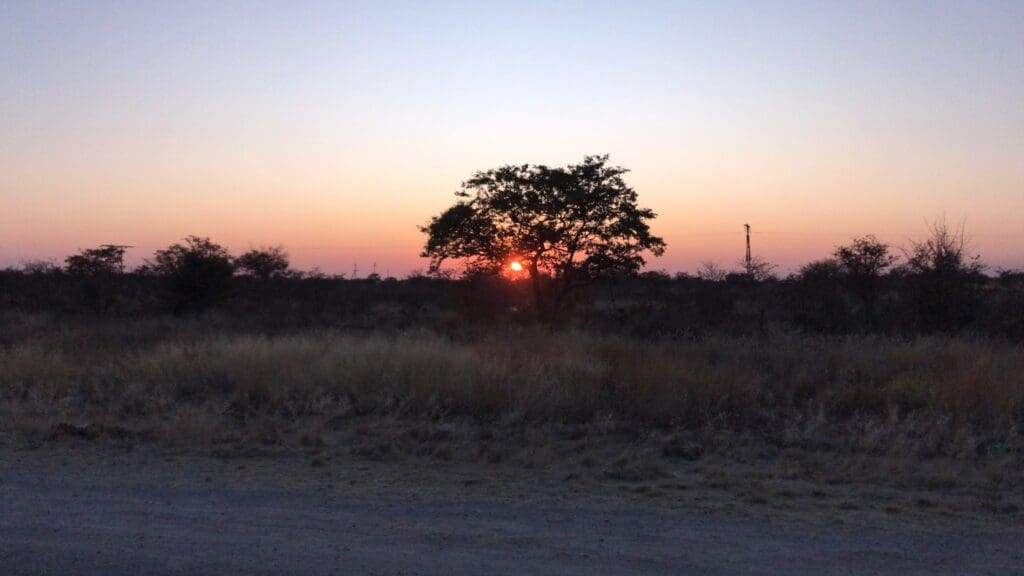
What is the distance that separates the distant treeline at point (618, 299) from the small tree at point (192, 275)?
0.14ft

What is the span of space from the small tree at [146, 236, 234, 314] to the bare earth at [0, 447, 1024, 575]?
99.7ft

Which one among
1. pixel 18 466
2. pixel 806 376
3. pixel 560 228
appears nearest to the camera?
pixel 18 466

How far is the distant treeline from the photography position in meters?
26.8

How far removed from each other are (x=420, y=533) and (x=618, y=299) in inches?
1524

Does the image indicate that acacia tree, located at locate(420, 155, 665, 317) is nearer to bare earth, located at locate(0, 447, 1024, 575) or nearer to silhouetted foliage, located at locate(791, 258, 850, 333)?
silhouetted foliage, located at locate(791, 258, 850, 333)

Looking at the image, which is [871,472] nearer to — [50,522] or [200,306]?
[50,522]

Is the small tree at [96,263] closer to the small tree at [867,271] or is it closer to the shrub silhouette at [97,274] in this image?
the shrub silhouette at [97,274]

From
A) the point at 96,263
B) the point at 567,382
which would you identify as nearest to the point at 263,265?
the point at 96,263

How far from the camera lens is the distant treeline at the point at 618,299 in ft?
87.9

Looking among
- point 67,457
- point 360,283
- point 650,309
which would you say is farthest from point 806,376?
point 360,283

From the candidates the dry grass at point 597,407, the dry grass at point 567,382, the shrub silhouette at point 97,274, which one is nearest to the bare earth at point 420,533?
the dry grass at point 597,407

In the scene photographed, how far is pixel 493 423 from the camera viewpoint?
44.4ft

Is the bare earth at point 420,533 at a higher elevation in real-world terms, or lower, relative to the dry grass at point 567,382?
lower

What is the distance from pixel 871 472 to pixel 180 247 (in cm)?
3401
